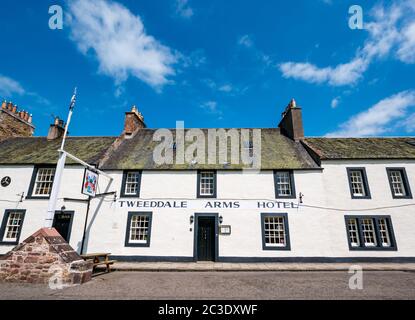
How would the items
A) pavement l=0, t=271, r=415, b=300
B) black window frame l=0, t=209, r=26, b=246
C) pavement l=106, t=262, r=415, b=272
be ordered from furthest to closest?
black window frame l=0, t=209, r=26, b=246, pavement l=106, t=262, r=415, b=272, pavement l=0, t=271, r=415, b=300

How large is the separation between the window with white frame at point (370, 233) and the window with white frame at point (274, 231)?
13.4 ft

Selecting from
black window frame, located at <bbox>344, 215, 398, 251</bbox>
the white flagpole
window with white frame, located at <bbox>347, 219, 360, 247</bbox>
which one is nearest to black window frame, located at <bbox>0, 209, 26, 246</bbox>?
the white flagpole

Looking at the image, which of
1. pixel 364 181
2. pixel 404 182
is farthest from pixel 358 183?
pixel 404 182

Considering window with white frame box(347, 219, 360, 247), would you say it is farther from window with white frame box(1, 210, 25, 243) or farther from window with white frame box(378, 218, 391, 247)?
window with white frame box(1, 210, 25, 243)

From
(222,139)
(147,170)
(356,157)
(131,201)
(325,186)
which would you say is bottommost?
(131,201)

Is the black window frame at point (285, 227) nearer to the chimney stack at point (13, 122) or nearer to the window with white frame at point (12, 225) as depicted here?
the window with white frame at point (12, 225)

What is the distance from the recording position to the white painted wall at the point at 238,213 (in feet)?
42.9

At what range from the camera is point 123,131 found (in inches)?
744

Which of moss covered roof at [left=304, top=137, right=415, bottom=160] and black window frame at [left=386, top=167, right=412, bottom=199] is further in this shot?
moss covered roof at [left=304, top=137, right=415, bottom=160]

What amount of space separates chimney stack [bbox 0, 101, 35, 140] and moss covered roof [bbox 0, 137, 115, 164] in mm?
1028

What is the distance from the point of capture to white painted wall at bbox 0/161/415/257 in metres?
13.1
